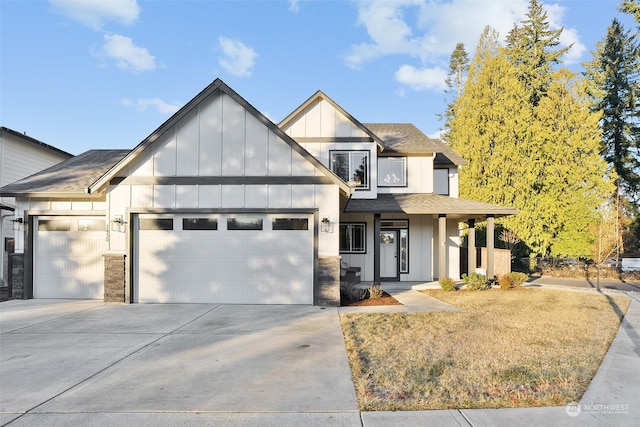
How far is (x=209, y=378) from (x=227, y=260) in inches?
227

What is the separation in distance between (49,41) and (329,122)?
11827 millimetres

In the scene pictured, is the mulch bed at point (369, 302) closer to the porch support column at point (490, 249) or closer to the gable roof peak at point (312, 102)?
the porch support column at point (490, 249)

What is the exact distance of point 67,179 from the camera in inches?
461

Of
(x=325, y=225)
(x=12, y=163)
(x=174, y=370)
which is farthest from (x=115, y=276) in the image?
(x=12, y=163)

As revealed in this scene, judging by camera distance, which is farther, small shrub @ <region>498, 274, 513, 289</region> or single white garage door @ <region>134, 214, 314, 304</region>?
small shrub @ <region>498, 274, 513, 289</region>

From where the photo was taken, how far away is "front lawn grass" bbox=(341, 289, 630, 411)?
416 centimetres

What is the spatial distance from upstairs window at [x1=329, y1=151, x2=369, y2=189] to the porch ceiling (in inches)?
37.3

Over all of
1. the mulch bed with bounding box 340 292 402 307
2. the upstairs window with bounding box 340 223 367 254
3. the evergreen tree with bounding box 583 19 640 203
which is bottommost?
the mulch bed with bounding box 340 292 402 307

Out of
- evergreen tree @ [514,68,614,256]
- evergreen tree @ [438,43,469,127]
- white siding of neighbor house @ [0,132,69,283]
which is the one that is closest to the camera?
white siding of neighbor house @ [0,132,69,283]

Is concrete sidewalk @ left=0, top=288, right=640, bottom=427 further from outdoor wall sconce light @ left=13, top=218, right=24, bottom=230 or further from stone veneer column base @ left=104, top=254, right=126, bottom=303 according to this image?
outdoor wall sconce light @ left=13, top=218, right=24, bottom=230

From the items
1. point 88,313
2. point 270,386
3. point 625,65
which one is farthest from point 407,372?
point 625,65

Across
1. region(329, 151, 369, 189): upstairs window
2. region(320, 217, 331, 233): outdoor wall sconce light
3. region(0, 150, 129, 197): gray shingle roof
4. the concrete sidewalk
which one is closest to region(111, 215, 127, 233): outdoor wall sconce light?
region(0, 150, 129, 197): gray shingle roof

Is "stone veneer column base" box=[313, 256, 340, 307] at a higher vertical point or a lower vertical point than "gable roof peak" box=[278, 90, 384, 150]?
lower

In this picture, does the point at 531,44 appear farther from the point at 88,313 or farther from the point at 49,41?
the point at 88,313
